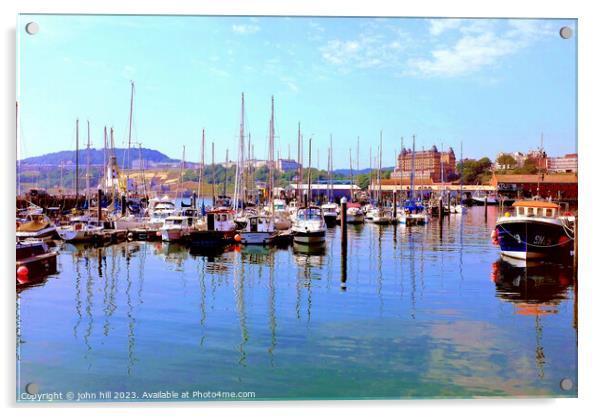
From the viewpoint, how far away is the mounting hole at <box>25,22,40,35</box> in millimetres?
6781

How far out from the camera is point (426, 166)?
38188 mm

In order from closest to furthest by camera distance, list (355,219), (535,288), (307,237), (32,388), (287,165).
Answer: (32,388)
(535,288)
(307,237)
(287,165)
(355,219)

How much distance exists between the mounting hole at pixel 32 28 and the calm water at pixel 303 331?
3.75 m

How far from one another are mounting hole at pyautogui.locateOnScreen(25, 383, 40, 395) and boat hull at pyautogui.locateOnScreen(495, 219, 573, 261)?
13224 millimetres

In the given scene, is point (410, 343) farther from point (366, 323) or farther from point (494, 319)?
point (494, 319)

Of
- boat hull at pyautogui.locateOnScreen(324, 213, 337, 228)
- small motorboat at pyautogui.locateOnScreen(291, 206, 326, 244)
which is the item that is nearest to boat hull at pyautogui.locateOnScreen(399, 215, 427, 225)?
boat hull at pyautogui.locateOnScreen(324, 213, 337, 228)

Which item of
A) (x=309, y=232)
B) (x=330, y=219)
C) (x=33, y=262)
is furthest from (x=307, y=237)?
(x=330, y=219)

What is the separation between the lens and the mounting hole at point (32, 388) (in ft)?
21.1

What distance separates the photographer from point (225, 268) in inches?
637

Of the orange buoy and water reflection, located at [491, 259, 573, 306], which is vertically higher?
the orange buoy

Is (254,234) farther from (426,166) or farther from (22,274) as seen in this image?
(426,166)

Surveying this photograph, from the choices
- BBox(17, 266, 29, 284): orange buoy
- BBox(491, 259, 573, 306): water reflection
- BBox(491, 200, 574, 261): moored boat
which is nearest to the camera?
BBox(491, 259, 573, 306): water reflection

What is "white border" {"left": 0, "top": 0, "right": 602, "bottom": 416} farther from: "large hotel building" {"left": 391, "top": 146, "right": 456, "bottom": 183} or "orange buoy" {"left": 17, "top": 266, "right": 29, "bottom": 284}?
"large hotel building" {"left": 391, "top": 146, "right": 456, "bottom": 183}

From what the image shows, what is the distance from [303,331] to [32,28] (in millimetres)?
5343
